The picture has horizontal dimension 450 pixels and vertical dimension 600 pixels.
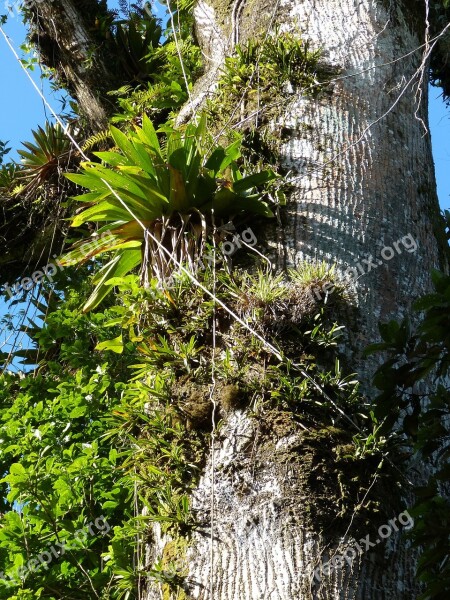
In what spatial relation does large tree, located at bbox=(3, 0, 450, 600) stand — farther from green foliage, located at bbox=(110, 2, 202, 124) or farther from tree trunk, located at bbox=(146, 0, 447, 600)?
green foliage, located at bbox=(110, 2, 202, 124)

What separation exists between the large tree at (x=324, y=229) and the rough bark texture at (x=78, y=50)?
1346 mm

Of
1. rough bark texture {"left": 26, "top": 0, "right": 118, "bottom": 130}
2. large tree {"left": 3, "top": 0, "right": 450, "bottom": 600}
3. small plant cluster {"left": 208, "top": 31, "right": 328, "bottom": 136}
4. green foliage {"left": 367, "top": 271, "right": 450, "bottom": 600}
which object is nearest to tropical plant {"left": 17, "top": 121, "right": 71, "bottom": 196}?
rough bark texture {"left": 26, "top": 0, "right": 118, "bottom": 130}

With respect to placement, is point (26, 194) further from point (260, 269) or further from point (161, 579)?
point (161, 579)

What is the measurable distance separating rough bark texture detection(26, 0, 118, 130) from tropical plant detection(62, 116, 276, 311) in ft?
8.70

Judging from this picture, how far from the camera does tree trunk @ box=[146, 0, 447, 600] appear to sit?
8.68ft

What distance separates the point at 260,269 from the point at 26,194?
12.3 ft

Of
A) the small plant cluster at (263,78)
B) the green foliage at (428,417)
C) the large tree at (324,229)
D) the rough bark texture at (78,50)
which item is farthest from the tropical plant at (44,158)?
the green foliage at (428,417)

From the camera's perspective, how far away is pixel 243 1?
468 centimetres

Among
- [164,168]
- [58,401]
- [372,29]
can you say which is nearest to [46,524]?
[58,401]

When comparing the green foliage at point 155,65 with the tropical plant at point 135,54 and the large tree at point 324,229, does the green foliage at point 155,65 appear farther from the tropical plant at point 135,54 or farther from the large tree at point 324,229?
the large tree at point 324,229

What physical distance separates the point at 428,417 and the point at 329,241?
0.99m

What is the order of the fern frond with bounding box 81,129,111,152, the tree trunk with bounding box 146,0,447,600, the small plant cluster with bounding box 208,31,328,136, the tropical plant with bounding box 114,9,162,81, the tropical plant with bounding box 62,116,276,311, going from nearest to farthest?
the tree trunk with bounding box 146,0,447,600
the tropical plant with bounding box 62,116,276,311
the small plant cluster with bounding box 208,31,328,136
the fern frond with bounding box 81,129,111,152
the tropical plant with bounding box 114,9,162,81

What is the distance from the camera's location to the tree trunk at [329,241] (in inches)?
104

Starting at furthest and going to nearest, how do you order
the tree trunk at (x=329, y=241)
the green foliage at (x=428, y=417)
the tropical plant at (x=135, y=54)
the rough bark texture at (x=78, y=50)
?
the tropical plant at (x=135, y=54)
the rough bark texture at (x=78, y=50)
the tree trunk at (x=329, y=241)
the green foliage at (x=428, y=417)
